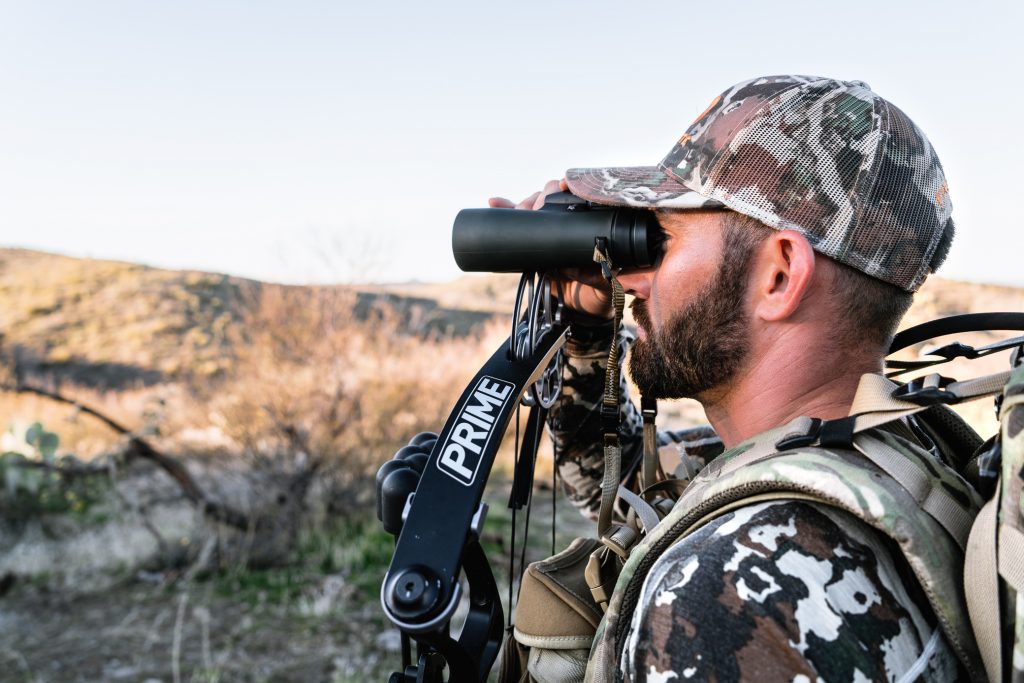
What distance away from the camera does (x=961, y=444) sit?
154 centimetres

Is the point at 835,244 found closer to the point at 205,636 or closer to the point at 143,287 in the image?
the point at 205,636

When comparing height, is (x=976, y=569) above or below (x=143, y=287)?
above

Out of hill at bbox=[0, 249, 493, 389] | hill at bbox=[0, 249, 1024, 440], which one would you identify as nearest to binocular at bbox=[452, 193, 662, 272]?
hill at bbox=[0, 249, 1024, 440]

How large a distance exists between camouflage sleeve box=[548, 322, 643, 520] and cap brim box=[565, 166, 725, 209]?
51 cm

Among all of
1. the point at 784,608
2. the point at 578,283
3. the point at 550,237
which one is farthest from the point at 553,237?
the point at 784,608

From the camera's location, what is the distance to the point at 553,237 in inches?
62.8

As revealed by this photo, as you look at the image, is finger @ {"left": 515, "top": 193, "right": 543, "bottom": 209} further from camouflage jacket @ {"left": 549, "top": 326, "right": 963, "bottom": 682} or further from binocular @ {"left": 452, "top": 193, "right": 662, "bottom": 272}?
camouflage jacket @ {"left": 549, "top": 326, "right": 963, "bottom": 682}

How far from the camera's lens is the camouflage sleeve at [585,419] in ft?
7.14

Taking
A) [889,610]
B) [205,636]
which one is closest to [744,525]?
[889,610]

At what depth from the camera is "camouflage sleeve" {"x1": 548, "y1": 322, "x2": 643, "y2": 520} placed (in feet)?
7.14

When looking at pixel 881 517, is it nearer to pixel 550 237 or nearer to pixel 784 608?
pixel 784 608

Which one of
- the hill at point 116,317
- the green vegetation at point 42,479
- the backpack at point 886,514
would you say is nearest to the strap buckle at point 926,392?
the backpack at point 886,514

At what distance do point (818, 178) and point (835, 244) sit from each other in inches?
4.7

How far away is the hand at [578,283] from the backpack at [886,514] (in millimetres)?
515
